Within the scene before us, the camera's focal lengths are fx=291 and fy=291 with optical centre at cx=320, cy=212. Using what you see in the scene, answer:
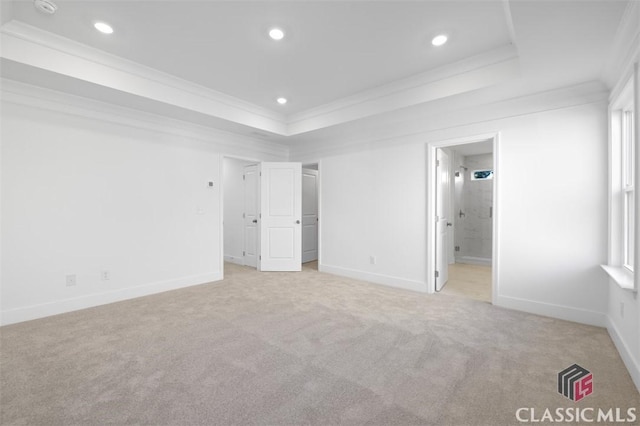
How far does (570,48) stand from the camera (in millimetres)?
2410

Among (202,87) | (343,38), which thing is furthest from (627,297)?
(202,87)

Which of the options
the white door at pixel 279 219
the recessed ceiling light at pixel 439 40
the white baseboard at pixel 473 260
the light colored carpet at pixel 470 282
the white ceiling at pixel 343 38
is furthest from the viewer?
the white baseboard at pixel 473 260

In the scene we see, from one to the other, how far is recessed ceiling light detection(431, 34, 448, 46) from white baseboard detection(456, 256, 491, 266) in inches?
206

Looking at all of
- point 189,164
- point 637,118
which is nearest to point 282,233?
point 189,164

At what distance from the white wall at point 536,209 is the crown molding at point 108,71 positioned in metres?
2.62

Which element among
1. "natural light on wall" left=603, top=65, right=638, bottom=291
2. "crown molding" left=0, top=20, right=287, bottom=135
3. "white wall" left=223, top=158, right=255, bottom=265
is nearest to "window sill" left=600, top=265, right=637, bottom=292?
"natural light on wall" left=603, top=65, right=638, bottom=291

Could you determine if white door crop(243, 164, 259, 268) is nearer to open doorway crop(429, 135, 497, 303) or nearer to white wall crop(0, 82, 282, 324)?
white wall crop(0, 82, 282, 324)

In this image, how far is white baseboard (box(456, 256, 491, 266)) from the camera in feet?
21.6

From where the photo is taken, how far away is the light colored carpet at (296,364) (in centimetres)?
178

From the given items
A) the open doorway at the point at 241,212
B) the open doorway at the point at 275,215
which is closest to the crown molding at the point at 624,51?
the open doorway at the point at 275,215

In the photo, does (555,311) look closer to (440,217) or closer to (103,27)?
(440,217)

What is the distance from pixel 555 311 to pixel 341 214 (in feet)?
10.7

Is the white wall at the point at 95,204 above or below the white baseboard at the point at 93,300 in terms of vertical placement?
above

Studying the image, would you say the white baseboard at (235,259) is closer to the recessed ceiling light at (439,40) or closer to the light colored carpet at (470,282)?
the light colored carpet at (470,282)
